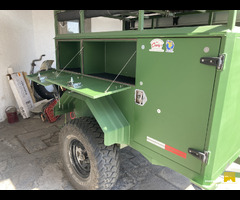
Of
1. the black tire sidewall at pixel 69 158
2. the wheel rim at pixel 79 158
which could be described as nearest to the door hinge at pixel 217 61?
the black tire sidewall at pixel 69 158

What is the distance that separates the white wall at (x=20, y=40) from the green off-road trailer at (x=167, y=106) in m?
2.51

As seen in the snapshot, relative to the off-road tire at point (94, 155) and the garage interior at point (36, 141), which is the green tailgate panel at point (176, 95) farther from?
the garage interior at point (36, 141)

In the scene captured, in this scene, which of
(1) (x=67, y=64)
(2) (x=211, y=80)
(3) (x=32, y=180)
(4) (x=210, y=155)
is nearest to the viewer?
(2) (x=211, y=80)

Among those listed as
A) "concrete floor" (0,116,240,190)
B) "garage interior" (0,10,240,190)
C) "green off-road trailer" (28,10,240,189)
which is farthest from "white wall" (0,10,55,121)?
"green off-road trailer" (28,10,240,189)

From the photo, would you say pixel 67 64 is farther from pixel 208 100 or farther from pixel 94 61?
pixel 208 100

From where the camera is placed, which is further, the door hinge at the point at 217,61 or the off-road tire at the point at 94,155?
the off-road tire at the point at 94,155

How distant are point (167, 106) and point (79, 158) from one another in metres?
1.39

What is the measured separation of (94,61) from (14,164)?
1989mm

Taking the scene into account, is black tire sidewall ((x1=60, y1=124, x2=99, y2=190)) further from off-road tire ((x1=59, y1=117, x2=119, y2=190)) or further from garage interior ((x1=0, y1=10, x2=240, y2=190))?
garage interior ((x1=0, y1=10, x2=240, y2=190))

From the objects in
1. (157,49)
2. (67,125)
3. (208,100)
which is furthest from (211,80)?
(67,125)

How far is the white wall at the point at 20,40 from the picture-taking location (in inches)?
177

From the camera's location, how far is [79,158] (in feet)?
8.23

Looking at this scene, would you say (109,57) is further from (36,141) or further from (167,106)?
(36,141)

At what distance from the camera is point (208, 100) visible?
56.8 inches
